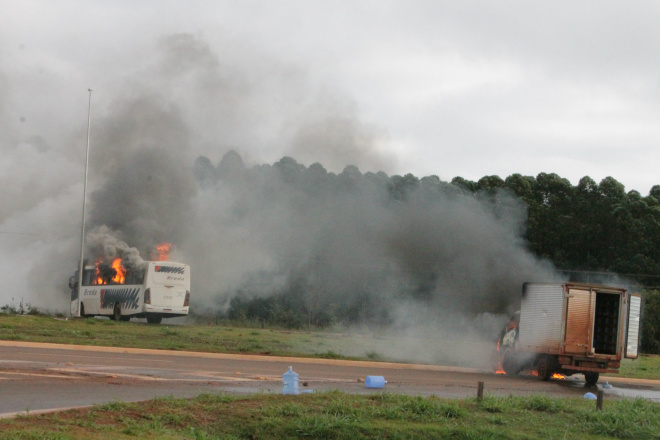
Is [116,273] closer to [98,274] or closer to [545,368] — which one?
[98,274]

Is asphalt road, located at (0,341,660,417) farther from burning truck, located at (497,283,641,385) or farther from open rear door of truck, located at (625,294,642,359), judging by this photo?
open rear door of truck, located at (625,294,642,359)

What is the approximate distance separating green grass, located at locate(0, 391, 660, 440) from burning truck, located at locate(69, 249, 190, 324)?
25465mm

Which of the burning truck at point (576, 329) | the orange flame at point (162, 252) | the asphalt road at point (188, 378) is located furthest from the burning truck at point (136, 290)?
the burning truck at point (576, 329)

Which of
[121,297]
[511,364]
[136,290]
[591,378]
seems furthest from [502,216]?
[121,297]

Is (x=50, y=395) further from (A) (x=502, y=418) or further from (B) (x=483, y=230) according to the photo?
(B) (x=483, y=230)

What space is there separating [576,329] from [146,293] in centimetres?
2096

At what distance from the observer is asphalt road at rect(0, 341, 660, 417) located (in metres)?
12.2

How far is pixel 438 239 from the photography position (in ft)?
114

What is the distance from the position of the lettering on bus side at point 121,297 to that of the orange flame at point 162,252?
379 cm

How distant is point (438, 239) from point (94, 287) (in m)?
17.3

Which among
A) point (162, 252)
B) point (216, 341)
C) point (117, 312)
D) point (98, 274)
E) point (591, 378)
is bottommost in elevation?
point (117, 312)

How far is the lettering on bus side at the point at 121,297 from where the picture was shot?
37.1m

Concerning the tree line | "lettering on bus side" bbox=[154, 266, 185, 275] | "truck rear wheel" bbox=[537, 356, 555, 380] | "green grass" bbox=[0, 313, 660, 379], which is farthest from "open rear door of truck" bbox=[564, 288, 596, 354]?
"lettering on bus side" bbox=[154, 266, 185, 275]

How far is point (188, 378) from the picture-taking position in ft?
51.5
